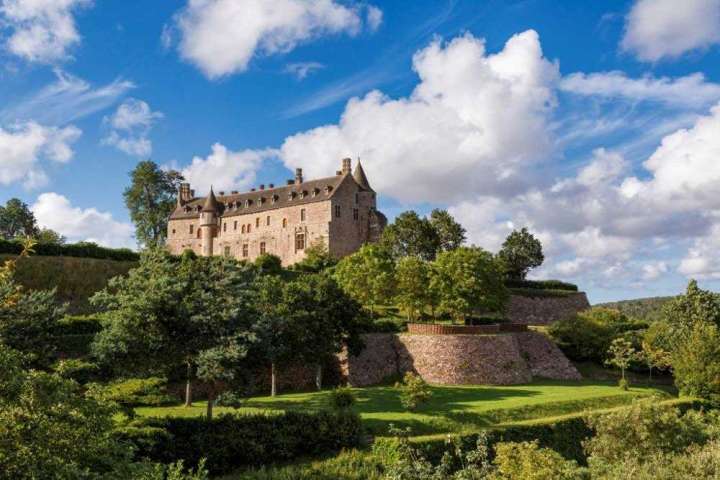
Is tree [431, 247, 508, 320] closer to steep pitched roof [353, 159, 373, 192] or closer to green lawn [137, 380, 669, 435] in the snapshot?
green lawn [137, 380, 669, 435]

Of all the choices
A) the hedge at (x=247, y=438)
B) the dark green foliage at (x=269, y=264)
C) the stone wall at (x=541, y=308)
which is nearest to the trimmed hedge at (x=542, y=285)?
the stone wall at (x=541, y=308)

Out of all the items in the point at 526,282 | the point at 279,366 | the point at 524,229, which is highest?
the point at 524,229

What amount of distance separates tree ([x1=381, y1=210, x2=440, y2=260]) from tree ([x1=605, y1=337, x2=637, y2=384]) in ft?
74.3

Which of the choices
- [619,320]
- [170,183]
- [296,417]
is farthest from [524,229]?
[296,417]

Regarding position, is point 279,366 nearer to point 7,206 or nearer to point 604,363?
point 604,363

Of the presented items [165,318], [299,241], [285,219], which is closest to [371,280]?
[165,318]

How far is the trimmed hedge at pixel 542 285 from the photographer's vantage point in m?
67.4

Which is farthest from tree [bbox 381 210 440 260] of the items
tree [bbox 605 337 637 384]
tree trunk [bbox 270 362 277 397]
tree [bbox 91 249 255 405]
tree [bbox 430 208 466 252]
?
tree [bbox 91 249 255 405]

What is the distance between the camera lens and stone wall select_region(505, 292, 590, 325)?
203 feet

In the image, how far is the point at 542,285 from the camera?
6931cm

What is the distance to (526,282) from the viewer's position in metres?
68.8

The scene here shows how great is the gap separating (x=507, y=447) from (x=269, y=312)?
55.1ft

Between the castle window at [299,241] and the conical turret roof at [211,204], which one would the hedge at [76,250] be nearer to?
the castle window at [299,241]

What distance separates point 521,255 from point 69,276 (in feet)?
162
